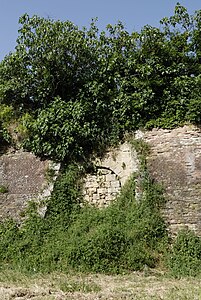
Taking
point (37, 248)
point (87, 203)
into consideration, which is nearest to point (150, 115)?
point (87, 203)

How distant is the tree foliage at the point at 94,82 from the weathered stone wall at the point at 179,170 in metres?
0.56

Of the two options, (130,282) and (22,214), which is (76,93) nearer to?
(22,214)

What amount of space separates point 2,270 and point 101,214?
3.24 meters

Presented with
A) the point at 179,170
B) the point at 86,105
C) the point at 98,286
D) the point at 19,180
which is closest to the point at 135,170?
the point at 179,170

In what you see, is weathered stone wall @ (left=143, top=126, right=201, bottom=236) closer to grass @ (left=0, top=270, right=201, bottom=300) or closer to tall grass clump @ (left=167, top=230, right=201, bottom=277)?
tall grass clump @ (left=167, top=230, right=201, bottom=277)

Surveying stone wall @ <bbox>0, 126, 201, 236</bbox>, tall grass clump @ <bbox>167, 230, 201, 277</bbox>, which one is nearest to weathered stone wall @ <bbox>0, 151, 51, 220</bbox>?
stone wall @ <bbox>0, 126, 201, 236</bbox>

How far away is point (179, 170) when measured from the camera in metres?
12.0

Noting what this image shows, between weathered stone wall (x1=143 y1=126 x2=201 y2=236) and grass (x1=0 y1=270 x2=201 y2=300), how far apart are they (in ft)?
6.40

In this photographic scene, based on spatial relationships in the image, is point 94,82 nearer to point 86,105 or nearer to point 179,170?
point 86,105

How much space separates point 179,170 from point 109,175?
8.01 ft

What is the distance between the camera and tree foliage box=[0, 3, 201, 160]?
13.3m

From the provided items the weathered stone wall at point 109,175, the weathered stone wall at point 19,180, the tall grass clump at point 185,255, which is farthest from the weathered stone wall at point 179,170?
the weathered stone wall at point 19,180

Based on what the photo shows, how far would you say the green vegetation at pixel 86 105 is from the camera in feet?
38.5

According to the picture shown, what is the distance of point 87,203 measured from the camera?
1283cm
